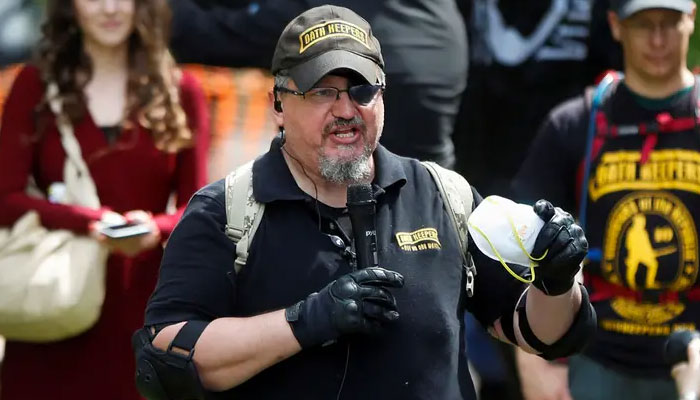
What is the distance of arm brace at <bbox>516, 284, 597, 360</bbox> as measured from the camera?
3.99m

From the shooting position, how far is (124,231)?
541cm

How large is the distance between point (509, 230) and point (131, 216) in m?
2.15

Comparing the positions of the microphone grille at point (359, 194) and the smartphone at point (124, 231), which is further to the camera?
the smartphone at point (124, 231)

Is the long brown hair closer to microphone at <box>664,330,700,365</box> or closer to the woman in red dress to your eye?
the woman in red dress

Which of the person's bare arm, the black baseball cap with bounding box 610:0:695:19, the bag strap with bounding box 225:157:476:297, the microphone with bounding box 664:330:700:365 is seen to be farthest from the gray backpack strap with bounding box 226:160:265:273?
the black baseball cap with bounding box 610:0:695:19

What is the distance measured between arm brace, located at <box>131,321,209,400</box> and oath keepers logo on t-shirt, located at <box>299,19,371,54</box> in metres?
0.78

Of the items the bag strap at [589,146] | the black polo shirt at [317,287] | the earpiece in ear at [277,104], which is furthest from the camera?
the bag strap at [589,146]

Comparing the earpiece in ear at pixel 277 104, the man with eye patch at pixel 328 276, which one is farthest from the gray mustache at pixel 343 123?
the earpiece in ear at pixel 277 104

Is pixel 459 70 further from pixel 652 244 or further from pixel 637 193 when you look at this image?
pixel 652 244

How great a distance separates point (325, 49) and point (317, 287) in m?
0.62

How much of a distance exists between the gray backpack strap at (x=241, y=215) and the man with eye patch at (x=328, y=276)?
12mm

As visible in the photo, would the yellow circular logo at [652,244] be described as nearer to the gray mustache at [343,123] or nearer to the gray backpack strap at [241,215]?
the gray mustache at [343,123]

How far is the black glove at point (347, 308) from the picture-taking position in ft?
11.7

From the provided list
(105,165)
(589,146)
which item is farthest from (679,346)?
(105,165)
